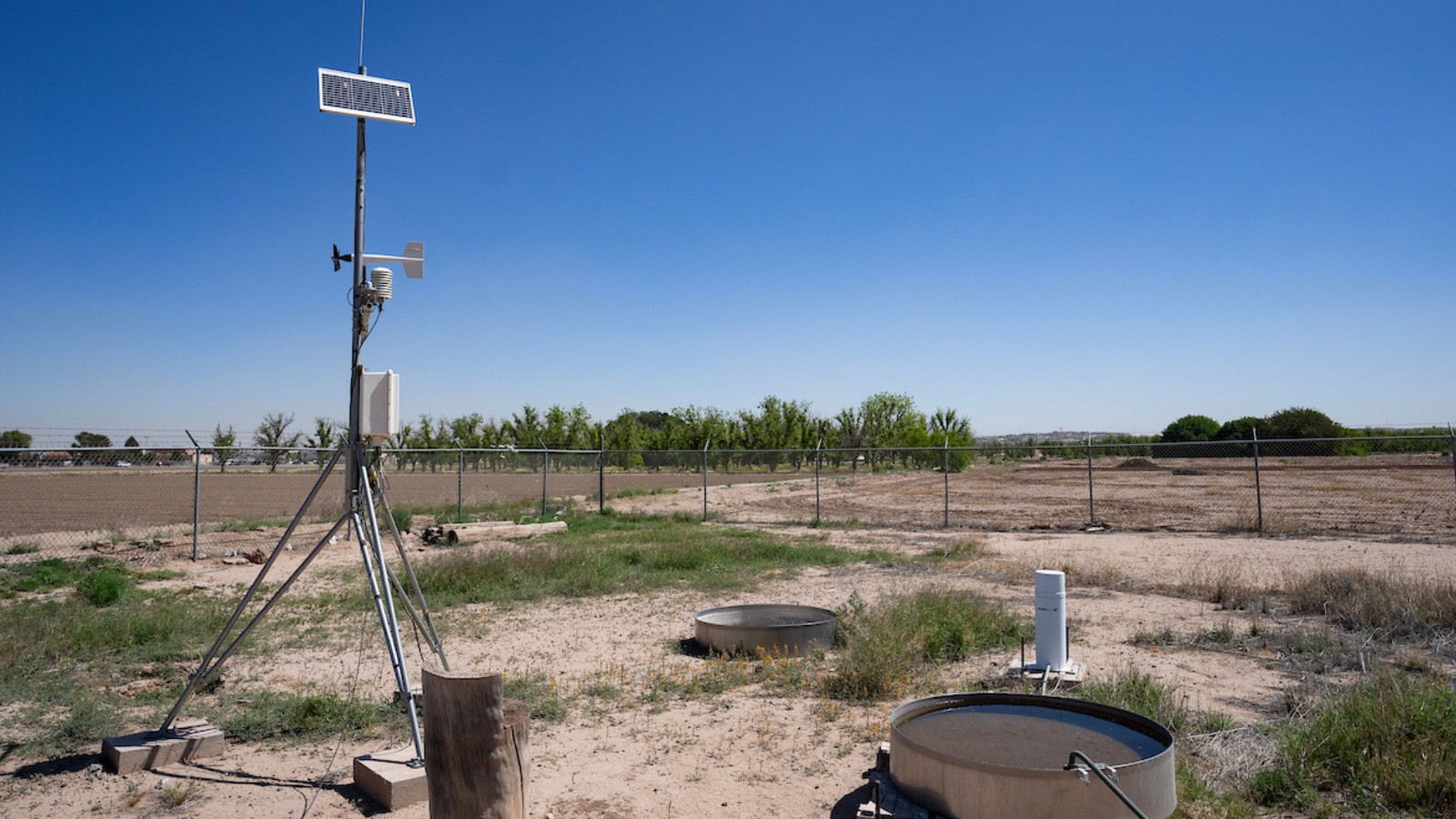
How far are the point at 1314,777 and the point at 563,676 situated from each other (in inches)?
214

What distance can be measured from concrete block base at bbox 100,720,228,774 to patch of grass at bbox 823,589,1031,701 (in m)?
4.38

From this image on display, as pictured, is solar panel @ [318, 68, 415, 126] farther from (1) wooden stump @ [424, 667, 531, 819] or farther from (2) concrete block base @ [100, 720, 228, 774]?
(2) concrete block base @ [100, 720, 228, 774]

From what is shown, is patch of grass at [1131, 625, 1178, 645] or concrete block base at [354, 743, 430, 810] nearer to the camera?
concrete block base at [354, 743, 430, 810]

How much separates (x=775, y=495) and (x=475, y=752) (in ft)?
96.0

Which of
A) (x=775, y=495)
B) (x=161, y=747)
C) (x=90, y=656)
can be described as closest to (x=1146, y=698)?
(x=161, y=747)

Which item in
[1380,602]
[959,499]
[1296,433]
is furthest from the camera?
[1296,433]

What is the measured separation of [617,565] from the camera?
13.3m

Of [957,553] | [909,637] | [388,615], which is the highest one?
[388,615]

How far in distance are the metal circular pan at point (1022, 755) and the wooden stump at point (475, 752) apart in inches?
75.8

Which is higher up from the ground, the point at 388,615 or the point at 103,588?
the point at 388,615

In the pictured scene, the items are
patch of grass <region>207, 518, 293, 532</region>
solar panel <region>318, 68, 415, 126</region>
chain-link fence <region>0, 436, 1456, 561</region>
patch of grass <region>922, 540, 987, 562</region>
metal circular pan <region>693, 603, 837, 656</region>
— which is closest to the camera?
solar panel <region>318, 68, 415, 126</region>

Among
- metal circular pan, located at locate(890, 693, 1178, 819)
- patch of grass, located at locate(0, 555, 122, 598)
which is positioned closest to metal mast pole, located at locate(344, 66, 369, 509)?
metal circular pan, located at locate(890, 693, 1178, 819)

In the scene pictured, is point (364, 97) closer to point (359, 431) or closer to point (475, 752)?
point (359, 431)

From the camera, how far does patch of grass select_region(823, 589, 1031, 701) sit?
6.87 m
